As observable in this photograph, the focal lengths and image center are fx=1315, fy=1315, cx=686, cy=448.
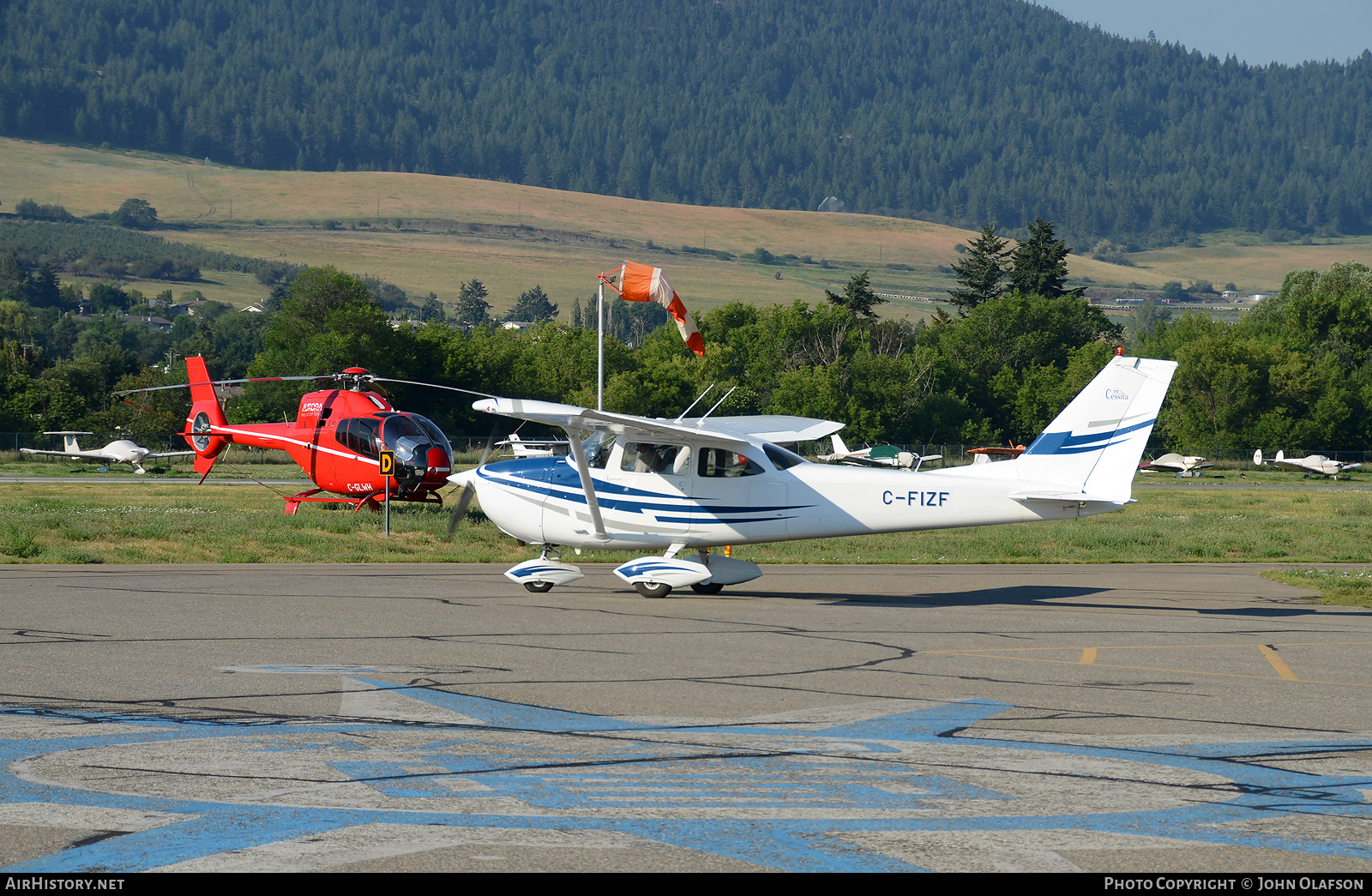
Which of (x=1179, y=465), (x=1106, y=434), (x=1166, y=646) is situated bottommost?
(x=1179, y=465)

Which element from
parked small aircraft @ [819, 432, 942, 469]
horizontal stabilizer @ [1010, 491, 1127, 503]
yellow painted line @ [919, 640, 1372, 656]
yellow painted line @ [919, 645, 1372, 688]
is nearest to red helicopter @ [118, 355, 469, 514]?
horizontal stabilizer @ [1010, 491, 1127, 503]

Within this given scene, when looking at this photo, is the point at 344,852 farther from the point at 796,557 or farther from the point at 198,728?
the point at 796,557

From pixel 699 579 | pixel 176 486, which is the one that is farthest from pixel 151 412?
pixel 699 579

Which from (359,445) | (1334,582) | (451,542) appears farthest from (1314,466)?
(451,542)

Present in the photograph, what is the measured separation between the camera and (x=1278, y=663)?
41.5 feet

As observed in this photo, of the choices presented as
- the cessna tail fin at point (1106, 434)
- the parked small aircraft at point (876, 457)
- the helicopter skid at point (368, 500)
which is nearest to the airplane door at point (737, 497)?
the cessna tail fin at point (1106, 434)

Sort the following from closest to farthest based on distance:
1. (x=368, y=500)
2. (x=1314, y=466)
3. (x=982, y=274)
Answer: (x=368, y=500) → (x=1314, y=466) → (x=982, y=274)

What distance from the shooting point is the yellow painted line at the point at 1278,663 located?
1186cm

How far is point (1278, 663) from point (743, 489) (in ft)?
24.6

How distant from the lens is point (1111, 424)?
16578 mm

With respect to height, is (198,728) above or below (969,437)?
above

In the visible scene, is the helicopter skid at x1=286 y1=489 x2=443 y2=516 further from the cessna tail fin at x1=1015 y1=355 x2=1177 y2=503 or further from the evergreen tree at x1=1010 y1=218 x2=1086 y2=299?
the evergreen tree at x1=1010 y1=218 x2=1086 y2=299

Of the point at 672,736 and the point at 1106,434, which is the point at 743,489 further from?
the point at 672,736
